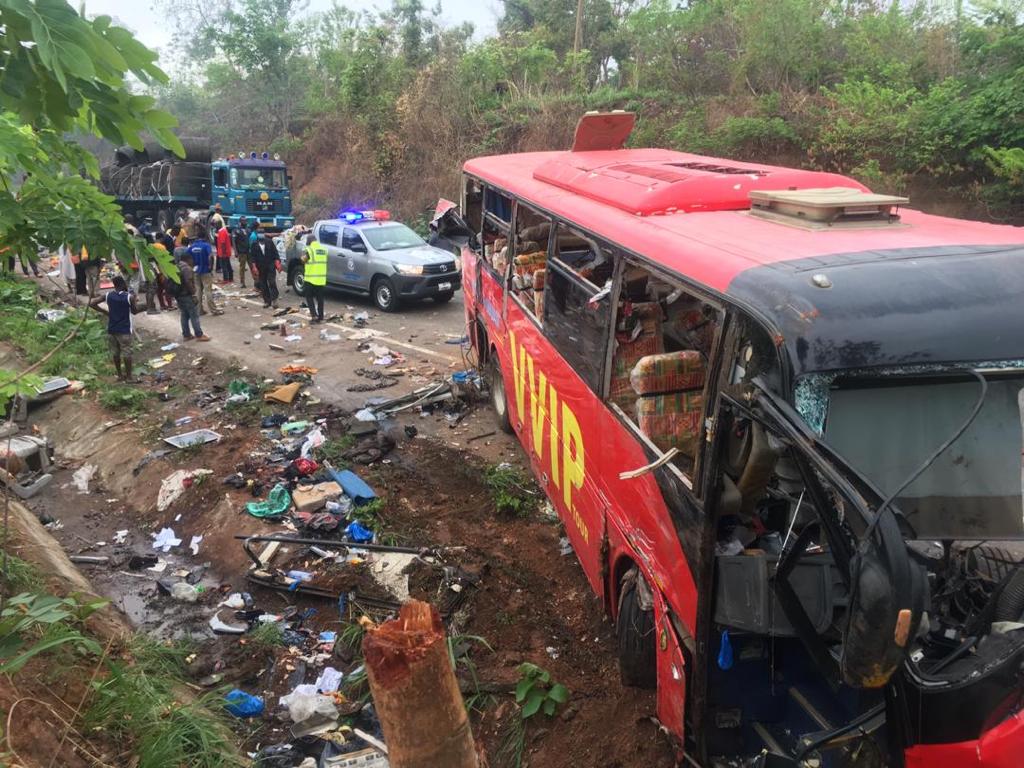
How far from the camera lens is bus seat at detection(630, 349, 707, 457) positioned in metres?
3.78

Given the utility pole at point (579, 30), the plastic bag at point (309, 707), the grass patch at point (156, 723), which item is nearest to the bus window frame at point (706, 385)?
the plastic bag at point (309, 707)

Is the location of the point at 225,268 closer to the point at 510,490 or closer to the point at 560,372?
the point at 510,490

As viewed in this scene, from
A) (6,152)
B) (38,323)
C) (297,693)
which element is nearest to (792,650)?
(297,693)

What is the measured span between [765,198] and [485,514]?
3.78 m

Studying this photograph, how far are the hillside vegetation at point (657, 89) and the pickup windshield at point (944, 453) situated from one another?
11323 mm

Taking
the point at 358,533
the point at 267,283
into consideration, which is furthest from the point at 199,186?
the point at 358,533

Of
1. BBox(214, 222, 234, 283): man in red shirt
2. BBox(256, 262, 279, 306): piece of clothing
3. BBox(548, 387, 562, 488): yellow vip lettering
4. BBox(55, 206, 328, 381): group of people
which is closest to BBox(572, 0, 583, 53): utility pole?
BBox(55, 206, 328, 381): group of people

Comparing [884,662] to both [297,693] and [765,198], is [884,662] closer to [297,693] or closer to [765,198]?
[765,198]

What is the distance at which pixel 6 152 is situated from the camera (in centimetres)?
303

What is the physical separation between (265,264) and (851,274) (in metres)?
13.5

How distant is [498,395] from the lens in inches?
334

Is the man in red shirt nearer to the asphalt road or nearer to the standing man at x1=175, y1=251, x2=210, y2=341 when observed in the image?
the asphalt road

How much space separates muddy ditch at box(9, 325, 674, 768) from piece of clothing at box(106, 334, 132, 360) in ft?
4.50

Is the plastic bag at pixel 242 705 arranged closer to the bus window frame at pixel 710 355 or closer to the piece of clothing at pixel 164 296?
the bus window frame at pixel 710 355
